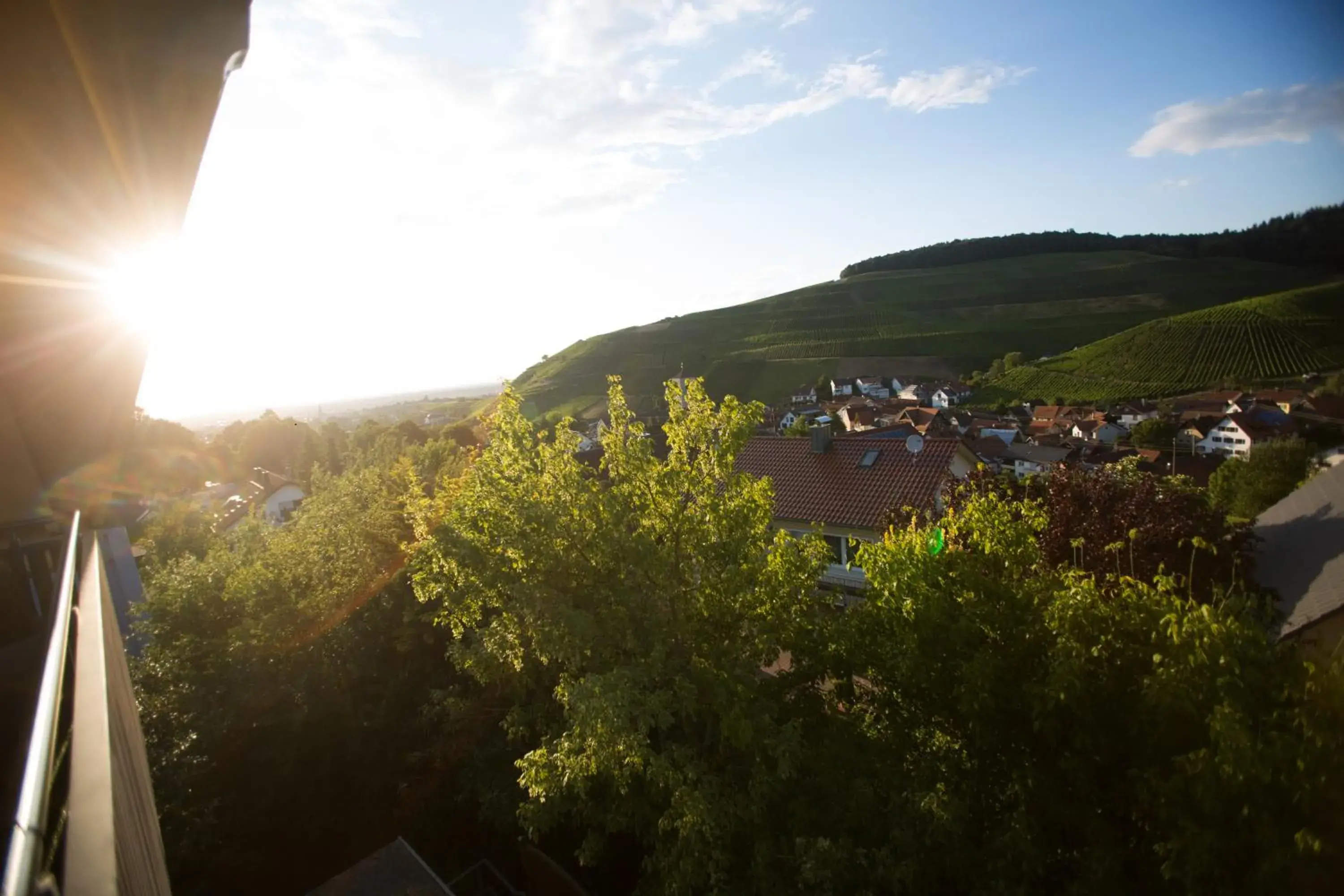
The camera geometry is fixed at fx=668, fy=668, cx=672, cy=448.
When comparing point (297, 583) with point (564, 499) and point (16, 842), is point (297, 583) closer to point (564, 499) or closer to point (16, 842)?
point (564, 499)

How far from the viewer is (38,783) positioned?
616mm

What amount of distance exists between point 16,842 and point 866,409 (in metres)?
63.4

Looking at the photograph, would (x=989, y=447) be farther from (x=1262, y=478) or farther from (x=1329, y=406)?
(x=1329, y=406)

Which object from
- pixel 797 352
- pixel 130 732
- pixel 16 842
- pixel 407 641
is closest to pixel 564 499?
pixel 130 732

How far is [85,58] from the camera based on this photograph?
2.66 ft

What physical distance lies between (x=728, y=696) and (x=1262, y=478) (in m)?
30.4

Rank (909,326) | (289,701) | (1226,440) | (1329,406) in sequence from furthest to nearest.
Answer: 1. (909,326)
2. (1226,440)
3. (1329,406)
4. (289,701)

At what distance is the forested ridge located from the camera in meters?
4.27

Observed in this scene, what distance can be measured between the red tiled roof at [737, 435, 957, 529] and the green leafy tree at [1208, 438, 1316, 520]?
49.1 ft

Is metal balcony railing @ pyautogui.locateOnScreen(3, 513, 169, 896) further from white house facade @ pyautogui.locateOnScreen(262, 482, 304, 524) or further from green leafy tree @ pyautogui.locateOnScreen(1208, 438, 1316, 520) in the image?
white house facade @ pyautogui.locateOnScreen(262, 482, 304, 524)

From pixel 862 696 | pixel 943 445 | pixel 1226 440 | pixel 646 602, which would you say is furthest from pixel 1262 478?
pixel 646 602

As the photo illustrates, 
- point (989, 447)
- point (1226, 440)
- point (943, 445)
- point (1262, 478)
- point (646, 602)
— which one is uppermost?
point (646, 602)

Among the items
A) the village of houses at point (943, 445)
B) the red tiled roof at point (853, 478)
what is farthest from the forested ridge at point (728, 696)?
the red tiled roof at point (853, 478)

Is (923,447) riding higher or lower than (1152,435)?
higher
